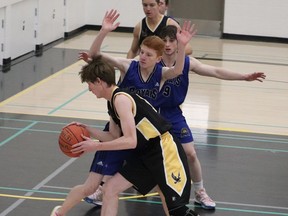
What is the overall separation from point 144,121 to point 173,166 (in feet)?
1.33

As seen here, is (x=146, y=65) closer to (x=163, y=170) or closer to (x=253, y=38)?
(x=163, y=170)

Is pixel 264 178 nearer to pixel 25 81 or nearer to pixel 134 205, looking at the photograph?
pixel 134 205

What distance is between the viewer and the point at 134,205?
22.0 feet

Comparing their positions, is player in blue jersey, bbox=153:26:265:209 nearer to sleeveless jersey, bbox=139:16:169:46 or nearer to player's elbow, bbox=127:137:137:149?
sleeveless jersey, bbox=139:16:169:46

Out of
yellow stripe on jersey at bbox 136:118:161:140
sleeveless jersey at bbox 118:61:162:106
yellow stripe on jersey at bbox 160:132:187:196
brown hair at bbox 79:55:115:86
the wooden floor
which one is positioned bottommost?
the wooden floor

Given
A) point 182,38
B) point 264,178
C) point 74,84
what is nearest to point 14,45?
point 74,84

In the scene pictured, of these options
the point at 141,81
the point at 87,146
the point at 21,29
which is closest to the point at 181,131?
the point at 141,81

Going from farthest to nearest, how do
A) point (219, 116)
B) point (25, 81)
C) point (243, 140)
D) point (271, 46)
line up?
point (271, 46) < point (25, 81) < point (219, 116) < point (243, 140)

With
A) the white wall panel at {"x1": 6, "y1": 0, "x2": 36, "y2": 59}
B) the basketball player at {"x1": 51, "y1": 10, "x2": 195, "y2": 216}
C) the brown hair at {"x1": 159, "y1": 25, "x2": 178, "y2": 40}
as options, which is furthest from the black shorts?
the white wall panel at {"x1": 6, "y1": 0, "x2": 36, "y2": 59}

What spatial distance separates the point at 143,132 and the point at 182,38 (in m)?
0.89

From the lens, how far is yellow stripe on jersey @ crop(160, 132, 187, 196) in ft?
18.0

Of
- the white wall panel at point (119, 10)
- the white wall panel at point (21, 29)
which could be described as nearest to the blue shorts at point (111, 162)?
the white wall panel at point (21, 29)

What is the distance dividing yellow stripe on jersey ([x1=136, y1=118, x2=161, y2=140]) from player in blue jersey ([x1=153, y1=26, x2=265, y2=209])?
1039 mm

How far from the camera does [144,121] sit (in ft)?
17.9
